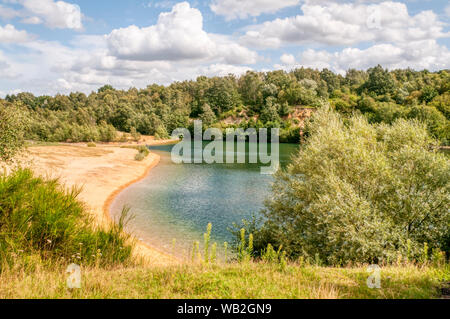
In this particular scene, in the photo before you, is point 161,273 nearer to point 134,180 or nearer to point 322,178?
point 322,178

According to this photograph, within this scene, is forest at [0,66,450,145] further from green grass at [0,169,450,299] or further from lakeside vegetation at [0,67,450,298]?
green grass at [0,169,450,299]

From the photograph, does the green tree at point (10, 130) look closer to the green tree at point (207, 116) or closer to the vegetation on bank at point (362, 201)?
the vegetation on bank at point (362, 201)

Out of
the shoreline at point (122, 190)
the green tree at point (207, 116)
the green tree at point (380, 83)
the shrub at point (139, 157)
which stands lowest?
the shoreline at point (122, 190)

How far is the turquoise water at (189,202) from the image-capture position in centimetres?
2367

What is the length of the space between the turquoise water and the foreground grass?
11346 millimetres

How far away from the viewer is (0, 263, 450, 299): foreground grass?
20.1 feet

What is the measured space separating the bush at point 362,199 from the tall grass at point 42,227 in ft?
28.7

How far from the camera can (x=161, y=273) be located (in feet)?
24.9

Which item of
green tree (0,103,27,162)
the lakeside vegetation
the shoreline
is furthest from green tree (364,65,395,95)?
green tree (0,103,27,162)

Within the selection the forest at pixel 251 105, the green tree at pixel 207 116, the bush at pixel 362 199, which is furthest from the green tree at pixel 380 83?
the bush at pixel 362 199

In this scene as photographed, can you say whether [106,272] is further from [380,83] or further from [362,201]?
[380,83]

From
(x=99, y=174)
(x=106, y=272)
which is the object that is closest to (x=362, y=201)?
(x=106, y=272)

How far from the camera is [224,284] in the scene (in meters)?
6.70
